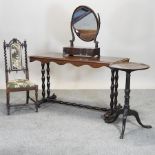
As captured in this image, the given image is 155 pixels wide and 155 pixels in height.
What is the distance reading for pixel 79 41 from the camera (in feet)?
16.4

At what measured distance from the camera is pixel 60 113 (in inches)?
151

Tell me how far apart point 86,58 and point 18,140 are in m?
1.37

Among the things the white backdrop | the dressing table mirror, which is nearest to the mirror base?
the dressing table mirror

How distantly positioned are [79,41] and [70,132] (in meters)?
2.12

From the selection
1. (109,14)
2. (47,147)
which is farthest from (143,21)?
(47,147)

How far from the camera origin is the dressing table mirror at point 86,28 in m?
3.86

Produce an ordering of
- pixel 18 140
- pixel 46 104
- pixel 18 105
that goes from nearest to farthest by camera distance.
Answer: pixel 18 140
pixel 18 105
pixel 46 104

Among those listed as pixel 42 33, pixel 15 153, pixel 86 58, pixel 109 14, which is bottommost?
pixel 15 153

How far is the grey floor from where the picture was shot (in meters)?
2.81

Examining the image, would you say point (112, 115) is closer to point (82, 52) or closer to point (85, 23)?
point (82, 52)

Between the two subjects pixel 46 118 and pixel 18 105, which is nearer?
pixel 46 118

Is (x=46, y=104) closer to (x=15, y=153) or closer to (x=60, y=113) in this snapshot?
(x=60, y=113)

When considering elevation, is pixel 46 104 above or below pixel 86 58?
below

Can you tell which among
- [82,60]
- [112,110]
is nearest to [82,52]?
[82,60]
